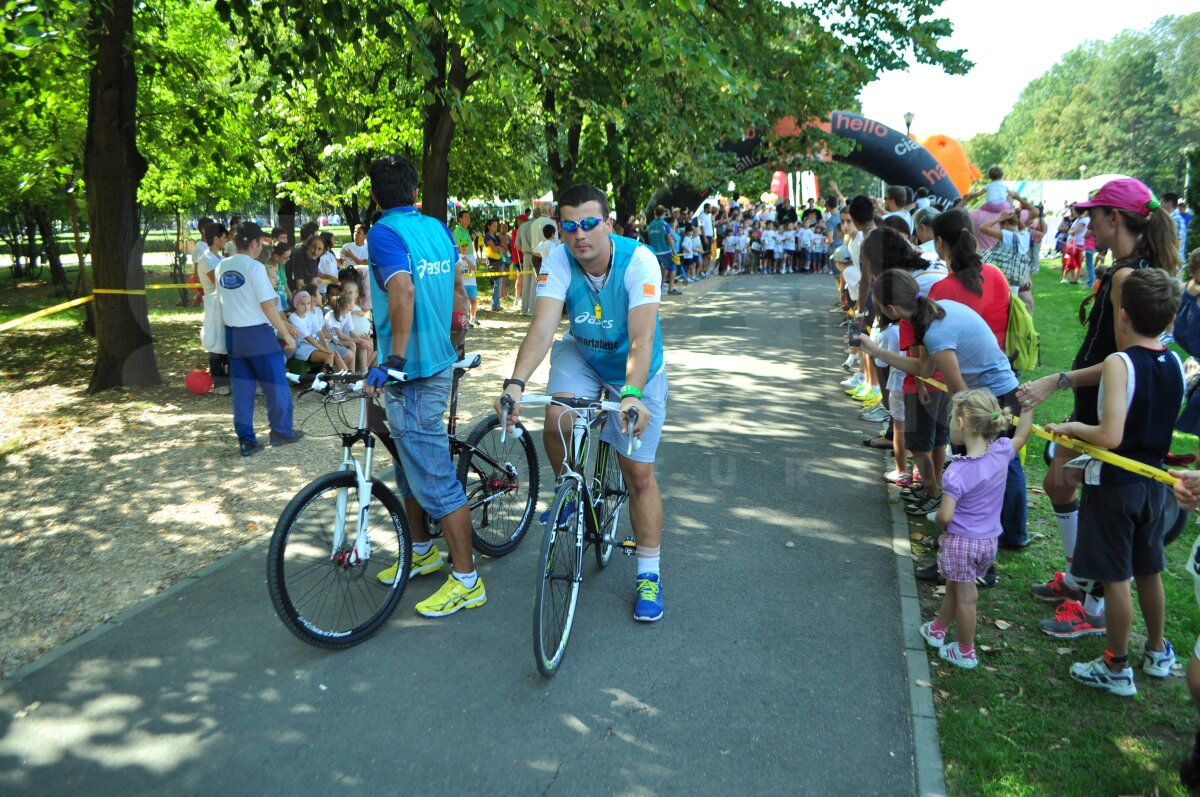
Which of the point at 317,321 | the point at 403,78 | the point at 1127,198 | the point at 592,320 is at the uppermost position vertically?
the point at 403,78

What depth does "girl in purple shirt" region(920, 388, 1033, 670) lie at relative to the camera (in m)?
4.18

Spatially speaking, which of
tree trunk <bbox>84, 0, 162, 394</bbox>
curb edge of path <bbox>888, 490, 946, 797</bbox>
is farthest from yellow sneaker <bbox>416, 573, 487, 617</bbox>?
tree trunk <bbox>84, 0, 162, 394</bbox>

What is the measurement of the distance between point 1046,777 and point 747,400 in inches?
266

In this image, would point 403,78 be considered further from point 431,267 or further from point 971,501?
point 971,501

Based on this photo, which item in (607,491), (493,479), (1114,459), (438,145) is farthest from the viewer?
(438,145)

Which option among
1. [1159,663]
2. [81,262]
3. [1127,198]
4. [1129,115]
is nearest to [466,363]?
[1127,198]

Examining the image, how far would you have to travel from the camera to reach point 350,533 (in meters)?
4.61

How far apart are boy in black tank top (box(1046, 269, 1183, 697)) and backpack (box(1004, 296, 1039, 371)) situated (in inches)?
65.5

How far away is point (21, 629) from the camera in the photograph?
479 centimetres

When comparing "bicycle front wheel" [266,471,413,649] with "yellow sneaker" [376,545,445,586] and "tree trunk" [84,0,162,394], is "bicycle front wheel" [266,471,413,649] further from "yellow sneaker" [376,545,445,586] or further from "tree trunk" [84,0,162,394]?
"tree trunk" [84,0,162,394]

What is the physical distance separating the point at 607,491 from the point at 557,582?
0.88m

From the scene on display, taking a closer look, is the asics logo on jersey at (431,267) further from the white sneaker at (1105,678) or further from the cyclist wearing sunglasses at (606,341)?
the white sneaker at (1105,678)

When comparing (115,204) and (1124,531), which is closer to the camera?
(1124,531)

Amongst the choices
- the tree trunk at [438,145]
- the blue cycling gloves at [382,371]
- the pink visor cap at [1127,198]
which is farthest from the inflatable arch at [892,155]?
the blue cycling gloves at [382,371]
